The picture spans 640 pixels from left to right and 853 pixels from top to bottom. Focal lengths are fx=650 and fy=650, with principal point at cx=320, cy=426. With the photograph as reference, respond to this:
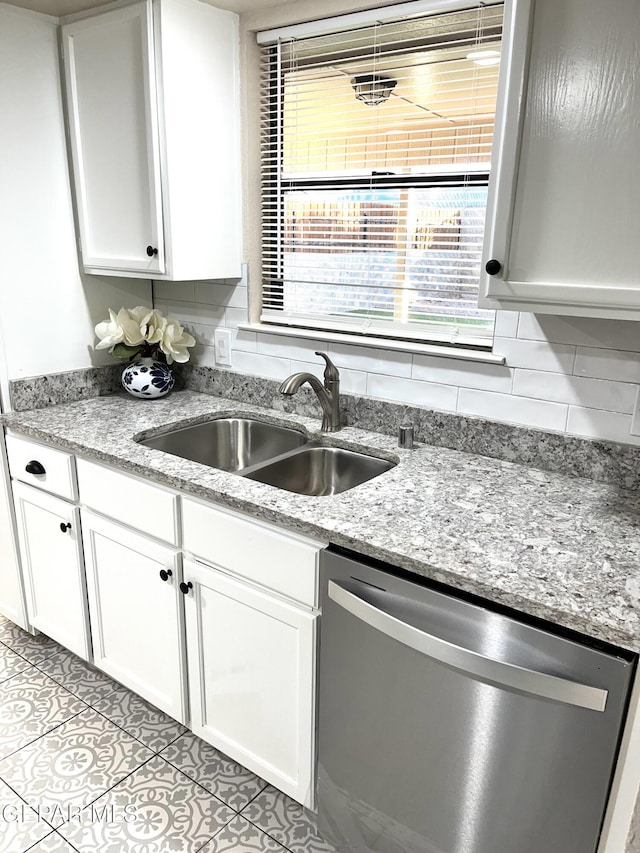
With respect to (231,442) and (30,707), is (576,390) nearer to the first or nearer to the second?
(231,442)

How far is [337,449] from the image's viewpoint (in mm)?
1978

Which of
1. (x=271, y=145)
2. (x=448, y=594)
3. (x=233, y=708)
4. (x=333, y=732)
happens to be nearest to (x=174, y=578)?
(x=233, y=708)

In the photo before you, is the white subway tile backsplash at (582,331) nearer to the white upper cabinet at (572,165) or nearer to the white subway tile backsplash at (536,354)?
the white subway tile backsplash at (536,354)

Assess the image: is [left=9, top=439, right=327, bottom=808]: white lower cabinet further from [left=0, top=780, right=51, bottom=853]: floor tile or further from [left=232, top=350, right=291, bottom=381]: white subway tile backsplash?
[left=232, top=350, right=291, bottom=381]: white subway tile backsplash

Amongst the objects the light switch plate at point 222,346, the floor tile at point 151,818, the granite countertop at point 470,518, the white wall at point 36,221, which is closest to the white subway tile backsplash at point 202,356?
the light switch plate at point 222,346

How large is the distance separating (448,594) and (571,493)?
1.71 ft

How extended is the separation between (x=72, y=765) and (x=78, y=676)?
0.42 m

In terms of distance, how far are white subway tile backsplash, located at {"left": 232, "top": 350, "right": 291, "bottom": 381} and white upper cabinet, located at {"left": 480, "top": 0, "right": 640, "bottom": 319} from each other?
1031mm

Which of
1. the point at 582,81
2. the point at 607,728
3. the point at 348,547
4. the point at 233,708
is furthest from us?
the point at 233,708

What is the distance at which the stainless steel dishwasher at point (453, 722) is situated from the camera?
1.09 metres

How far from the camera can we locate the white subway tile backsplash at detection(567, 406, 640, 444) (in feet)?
5.26

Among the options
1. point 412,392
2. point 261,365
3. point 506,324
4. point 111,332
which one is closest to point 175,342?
point 111,332

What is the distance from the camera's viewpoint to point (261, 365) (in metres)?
2.32

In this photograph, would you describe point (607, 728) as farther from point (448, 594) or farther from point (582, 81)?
point (582, 81)
